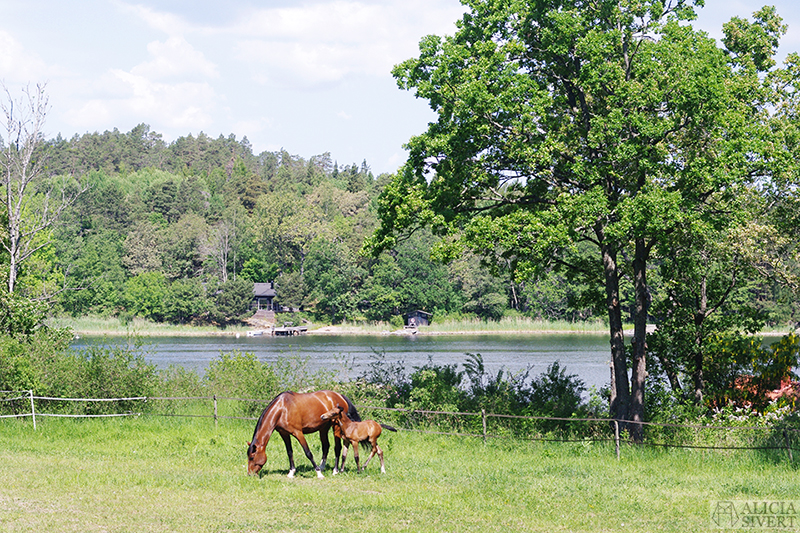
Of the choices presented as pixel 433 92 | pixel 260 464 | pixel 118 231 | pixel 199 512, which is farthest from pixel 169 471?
pixel 118 231

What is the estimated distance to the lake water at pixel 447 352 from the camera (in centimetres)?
4903

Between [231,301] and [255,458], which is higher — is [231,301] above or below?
above

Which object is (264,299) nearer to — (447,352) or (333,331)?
(333,331)

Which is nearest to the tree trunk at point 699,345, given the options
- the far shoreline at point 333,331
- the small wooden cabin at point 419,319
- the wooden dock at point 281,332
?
the far shoreline at point 333,331

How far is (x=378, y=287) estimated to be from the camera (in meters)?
103

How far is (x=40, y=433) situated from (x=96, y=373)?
8.56ft

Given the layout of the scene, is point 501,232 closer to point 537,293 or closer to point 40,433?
point 40,433

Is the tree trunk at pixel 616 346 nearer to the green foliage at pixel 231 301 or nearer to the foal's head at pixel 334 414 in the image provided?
the foal's head at pixel 334 414

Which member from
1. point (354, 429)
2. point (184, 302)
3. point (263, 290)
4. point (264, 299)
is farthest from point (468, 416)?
point (263, 290)

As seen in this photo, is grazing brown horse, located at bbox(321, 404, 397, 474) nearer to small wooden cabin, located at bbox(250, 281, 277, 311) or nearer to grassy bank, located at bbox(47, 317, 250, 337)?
grassy bank, located at bbox(47, 317, 250, 337)

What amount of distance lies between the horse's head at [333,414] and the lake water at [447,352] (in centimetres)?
2622

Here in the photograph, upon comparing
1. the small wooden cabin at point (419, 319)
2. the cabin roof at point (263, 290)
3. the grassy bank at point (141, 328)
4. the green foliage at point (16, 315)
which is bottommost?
the grassy bank at point (141, 328)

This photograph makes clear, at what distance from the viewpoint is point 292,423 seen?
47.8 ft

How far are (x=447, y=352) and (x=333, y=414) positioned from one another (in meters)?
52.5
